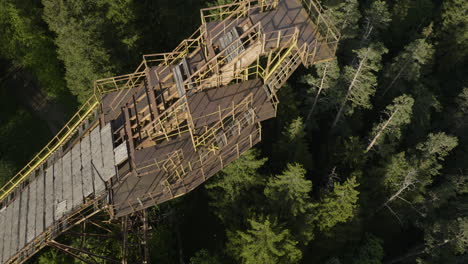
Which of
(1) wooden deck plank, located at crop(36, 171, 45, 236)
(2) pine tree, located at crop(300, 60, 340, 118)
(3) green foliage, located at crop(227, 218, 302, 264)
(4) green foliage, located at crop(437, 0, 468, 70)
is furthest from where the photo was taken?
(4) green foliage, located at crop(437, 0, 468, 70)

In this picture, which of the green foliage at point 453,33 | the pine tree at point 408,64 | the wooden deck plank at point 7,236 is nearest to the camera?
the wooden deck plank at point 7,236

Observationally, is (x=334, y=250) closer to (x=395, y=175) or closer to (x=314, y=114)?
(x=395, y=175)

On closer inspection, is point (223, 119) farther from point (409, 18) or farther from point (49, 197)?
point (409, 18)

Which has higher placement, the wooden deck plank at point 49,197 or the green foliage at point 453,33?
the green foliage at point 453,33

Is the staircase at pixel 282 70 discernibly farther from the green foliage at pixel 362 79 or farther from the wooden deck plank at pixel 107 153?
the green foliage at pixel 362 79

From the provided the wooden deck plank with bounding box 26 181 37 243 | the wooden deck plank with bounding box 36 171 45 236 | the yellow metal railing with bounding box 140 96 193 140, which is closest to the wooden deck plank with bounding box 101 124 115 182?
the yellow metal railing with bounding box 140 96 193 140

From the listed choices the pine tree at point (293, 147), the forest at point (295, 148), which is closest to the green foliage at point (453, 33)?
the forest at point (295, 148)

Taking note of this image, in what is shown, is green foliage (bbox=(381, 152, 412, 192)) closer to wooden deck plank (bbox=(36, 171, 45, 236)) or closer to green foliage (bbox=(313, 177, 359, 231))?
green foliage (bbox=(313, 177, 359, 231))
